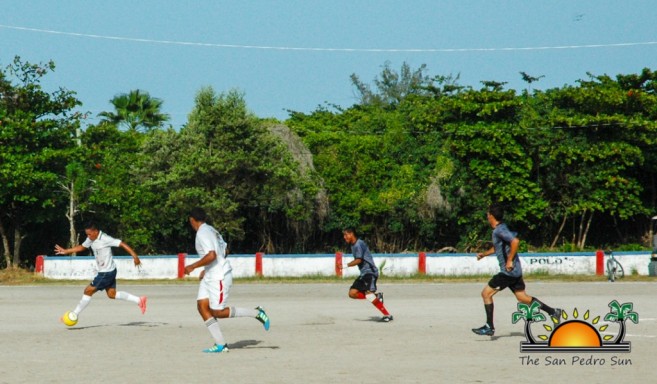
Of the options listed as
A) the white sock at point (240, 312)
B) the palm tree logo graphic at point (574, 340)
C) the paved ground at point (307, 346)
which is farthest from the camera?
the white sock at point (240, 312)

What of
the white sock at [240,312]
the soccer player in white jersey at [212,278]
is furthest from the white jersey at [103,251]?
the soccer player in white jersey at [212,278]

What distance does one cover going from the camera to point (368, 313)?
18.6 m

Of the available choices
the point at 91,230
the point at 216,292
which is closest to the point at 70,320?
the point at 91,230

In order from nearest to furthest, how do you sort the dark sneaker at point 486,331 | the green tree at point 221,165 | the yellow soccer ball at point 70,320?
1. the dark sneaker at point 486,331
2. the yellow soccer ball at point 70,320
3. the green tree at point 221,165

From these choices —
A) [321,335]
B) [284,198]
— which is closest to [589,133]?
[284,198]

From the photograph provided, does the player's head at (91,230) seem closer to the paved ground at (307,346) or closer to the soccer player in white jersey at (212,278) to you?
the paved ground at (307,346)

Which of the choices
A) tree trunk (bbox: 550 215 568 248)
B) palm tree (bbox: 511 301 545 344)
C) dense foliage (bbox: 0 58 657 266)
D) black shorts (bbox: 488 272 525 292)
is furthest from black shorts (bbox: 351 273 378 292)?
tree trunk (bbox: 550 215 568 248)

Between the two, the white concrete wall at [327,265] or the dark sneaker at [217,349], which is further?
the white concrete wall at [327,265]

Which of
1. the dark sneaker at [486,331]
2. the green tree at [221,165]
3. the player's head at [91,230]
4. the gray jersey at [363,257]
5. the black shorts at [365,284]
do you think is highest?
the green tree at [221,165]

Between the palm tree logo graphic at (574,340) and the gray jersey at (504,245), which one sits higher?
the gray jersey at (504,245)

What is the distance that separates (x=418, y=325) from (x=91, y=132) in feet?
94.5

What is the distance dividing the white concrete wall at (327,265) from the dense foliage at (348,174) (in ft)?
5.49

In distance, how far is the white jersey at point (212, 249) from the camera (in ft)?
40.2

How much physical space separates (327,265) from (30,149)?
505 inches
